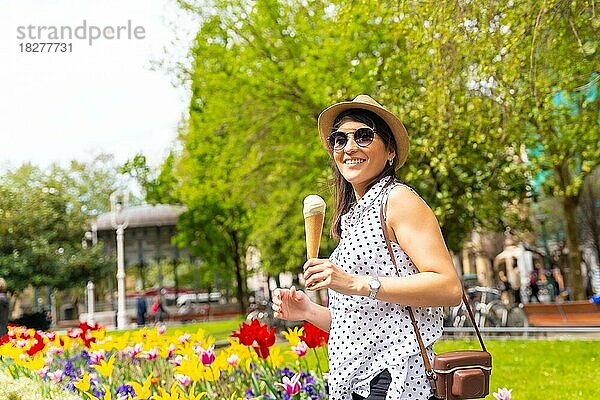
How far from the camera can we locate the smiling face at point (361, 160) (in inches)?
116

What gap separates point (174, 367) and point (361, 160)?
3513 mm

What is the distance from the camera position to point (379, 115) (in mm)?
2998

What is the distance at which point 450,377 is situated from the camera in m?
2.73

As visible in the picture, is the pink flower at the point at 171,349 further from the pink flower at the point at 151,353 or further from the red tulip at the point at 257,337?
the red tulip at the point at 257,337

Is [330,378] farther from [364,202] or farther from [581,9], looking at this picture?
[581,9]

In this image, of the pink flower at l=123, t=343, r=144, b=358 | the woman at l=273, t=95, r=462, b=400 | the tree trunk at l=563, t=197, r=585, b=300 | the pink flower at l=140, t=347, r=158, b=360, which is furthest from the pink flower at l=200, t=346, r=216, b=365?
the tree trunk at l=563, t=197, r=585, b=300

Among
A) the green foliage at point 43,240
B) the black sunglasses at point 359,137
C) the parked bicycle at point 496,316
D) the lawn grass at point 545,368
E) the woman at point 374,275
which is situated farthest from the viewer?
the green foliage at point 43,240

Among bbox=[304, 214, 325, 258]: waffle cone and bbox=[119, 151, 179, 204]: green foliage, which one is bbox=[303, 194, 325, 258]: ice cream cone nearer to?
bbox=[304, 214, 325, 258]: waffle cone

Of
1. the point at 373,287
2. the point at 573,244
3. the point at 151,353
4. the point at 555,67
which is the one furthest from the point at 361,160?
the point at 573,244

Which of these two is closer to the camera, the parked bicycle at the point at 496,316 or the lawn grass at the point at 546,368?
the lawn grass at the point at 546,368

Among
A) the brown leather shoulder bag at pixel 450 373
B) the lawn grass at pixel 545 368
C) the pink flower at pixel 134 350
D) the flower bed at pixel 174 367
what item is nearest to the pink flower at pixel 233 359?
the flower bed at pixel 174 367

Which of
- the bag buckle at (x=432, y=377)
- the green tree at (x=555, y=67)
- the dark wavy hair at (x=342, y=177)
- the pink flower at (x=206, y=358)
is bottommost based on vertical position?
the pink flower at (x=206, y=358)

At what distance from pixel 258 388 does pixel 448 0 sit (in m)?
4.26

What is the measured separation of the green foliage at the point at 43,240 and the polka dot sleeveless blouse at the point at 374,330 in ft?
94.1
